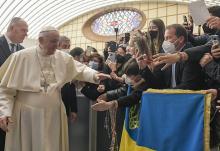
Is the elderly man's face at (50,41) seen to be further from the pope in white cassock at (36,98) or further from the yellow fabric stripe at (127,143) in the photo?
the yellow fabric stripe at (127,143)

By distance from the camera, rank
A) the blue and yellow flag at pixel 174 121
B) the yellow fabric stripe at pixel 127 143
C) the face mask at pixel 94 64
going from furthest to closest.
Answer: the face mask at pixel 94 64, the yellow fabric stripe at pixel 127 143, the blue and yellow flag at pixel 174 121

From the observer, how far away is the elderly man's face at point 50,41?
361cm

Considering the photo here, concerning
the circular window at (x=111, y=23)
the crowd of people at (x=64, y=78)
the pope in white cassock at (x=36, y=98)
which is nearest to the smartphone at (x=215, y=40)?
the crowd of people at (x=64, y=78)

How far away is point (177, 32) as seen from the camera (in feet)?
10.3

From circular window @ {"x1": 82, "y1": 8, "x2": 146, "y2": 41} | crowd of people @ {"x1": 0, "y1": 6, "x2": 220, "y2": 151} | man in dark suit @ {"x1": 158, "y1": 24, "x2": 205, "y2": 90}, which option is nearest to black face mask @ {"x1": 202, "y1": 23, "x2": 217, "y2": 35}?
crowd of people @ {"x1": 0, "y1": 6, "x2": 220, "y2": 151}

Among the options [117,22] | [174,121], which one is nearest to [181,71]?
[174,121]

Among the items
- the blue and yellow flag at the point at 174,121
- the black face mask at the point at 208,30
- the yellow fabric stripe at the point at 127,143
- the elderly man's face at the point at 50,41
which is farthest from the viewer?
the elderly man's face at the point at 50,41

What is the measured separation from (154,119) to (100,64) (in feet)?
6.95

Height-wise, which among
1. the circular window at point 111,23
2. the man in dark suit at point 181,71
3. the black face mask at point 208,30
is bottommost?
the man in dark suit at point 181,71

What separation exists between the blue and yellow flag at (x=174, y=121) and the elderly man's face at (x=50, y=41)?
121 cm

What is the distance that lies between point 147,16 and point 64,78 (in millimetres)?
11220

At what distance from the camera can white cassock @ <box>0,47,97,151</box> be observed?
3.67m

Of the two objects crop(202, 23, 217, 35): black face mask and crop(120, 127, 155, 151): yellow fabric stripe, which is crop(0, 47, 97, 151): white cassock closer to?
crop(120, 127, 155, 151): yellow fabric stripe

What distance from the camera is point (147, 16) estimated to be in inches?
575
